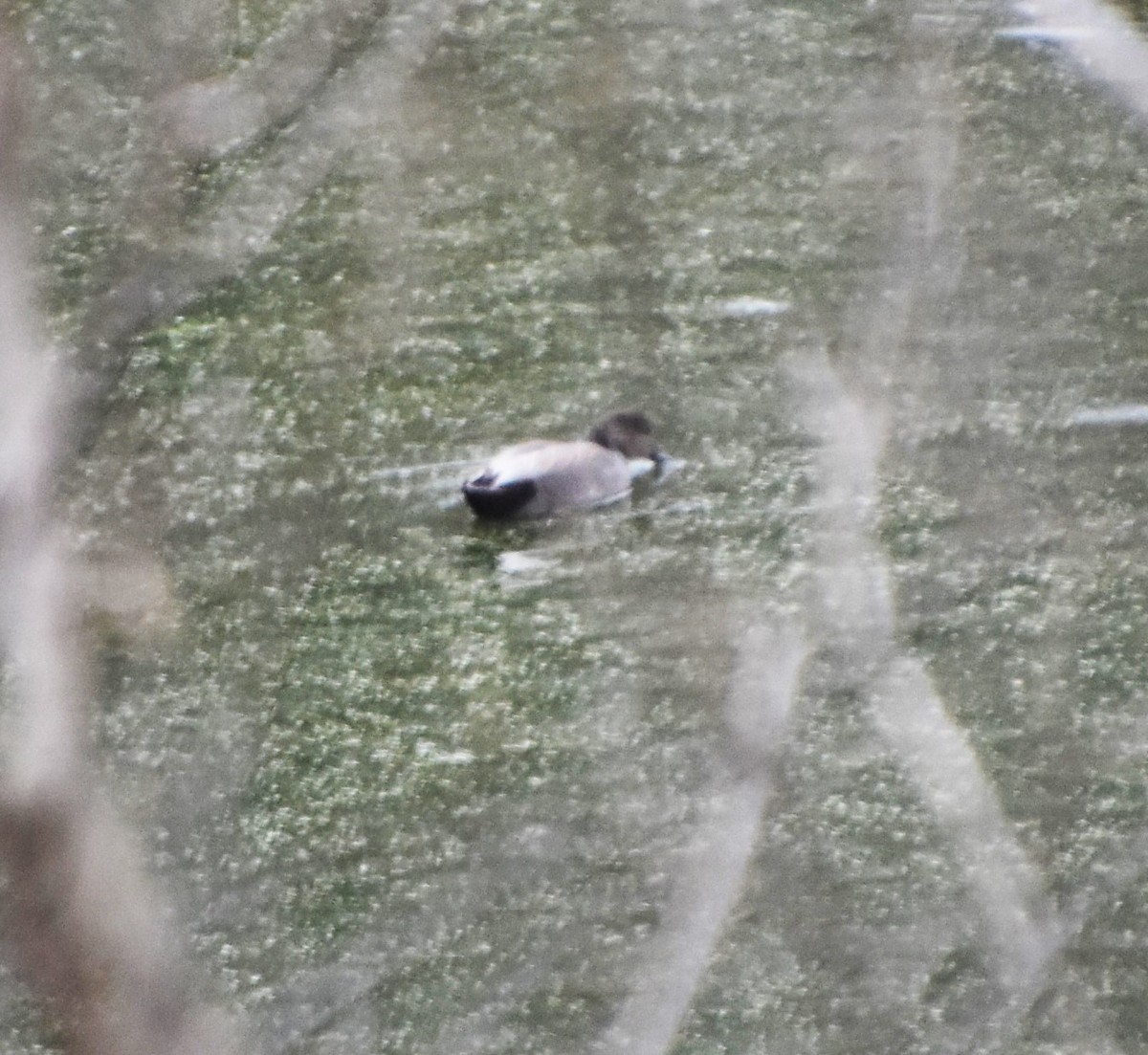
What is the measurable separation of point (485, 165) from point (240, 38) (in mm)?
799

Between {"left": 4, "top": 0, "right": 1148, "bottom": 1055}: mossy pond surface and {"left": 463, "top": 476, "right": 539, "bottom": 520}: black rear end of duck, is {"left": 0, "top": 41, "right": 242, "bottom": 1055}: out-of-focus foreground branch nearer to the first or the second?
{"left": 4, "top": 0, "right": 1148, "bottom": 1055}: mossy pond surface

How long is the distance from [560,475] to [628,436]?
3.1 inches

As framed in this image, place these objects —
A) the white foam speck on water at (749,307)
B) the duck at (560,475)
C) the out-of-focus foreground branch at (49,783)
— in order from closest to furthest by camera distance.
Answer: the out-of-focus foreground branch at (49,783) < the duck at (560,475) < the white foam speck on water at (749,307)

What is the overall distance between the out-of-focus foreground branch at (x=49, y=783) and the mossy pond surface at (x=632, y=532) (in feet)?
0.35

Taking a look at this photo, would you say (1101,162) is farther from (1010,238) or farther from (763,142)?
(763,142)

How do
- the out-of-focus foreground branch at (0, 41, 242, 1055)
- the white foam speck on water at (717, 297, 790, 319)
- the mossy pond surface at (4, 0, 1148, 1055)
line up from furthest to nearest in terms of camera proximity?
1. the white foam speck on water at (717, 297, 790, 319)
2. the mossy pond surface at (4, 0, 1148, 1055)
3. the out-of-focus foreground branch at (0, 41, 242, 1055)

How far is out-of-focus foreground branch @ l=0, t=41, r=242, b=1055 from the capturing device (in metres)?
0.42

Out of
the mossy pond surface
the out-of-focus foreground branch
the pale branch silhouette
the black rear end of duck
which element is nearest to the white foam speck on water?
the mossy pond surface

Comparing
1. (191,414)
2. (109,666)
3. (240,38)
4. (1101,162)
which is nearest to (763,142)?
(1101,162)

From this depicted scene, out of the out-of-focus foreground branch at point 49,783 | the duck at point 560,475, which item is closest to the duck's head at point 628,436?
the duck at point 560,475

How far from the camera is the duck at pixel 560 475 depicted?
1621 mm

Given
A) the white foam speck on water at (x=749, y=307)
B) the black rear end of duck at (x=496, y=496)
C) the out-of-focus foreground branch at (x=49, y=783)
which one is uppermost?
the out-of-focus foreground branch at (x=49, y=783)

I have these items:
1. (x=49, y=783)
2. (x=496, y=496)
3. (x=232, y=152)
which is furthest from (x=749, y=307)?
(x=49, y=783)

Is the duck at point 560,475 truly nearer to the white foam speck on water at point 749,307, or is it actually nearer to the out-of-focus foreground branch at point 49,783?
the white foam speck on water at point 749,307
